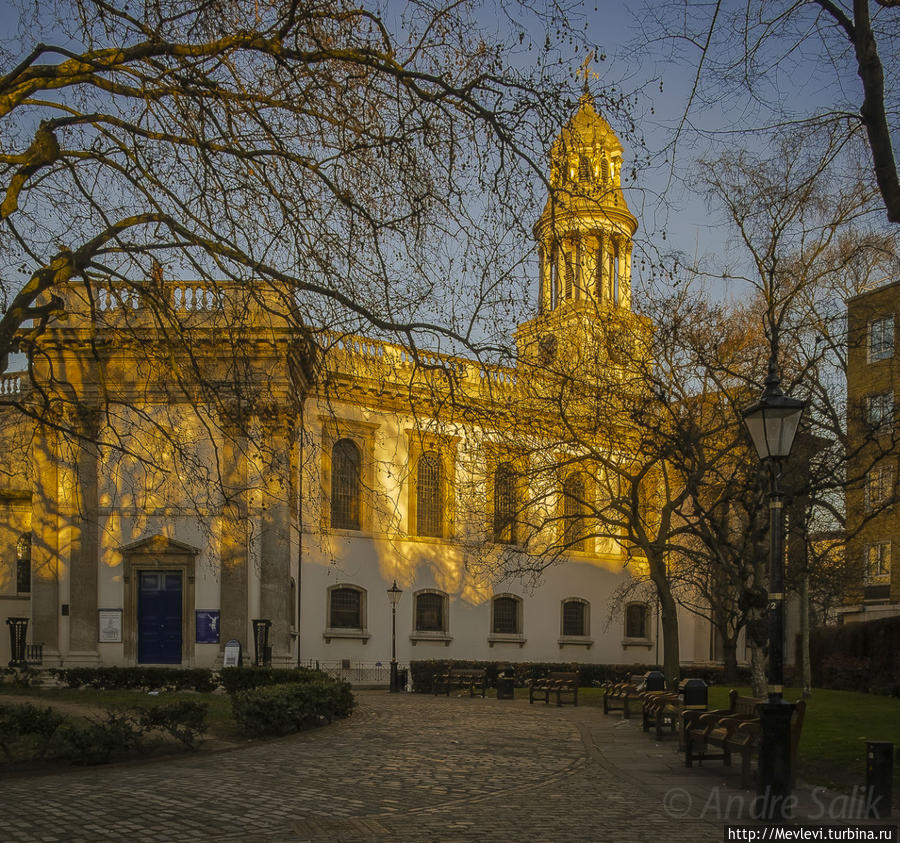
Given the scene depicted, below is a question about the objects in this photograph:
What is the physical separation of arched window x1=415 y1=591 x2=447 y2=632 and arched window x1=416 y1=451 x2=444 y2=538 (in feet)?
8.11

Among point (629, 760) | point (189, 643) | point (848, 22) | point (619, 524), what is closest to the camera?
point (848, 22)

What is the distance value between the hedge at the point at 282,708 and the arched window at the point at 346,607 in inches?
766

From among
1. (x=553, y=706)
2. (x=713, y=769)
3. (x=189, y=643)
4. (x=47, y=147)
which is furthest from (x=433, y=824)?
(x=189, y=643)

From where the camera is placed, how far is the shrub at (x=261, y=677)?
24.5 m

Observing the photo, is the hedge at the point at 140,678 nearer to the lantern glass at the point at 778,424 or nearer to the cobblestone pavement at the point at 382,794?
Answer: the cobblestone pavement at the point at 382,794

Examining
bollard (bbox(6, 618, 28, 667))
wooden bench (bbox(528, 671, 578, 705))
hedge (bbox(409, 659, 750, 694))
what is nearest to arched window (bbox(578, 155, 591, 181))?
wooden bench (bbox(528, 671, 578, 705))

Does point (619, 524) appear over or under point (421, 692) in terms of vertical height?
over

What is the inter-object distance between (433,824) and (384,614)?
104 feet

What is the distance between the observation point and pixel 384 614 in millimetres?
41719

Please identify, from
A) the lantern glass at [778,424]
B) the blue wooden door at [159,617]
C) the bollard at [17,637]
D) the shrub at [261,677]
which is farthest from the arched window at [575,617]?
the lantern glass at [778,424]

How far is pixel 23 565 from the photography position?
4300 centimetres

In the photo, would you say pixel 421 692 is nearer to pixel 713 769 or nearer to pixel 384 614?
pixel 384 614

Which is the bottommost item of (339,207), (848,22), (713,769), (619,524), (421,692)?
(421,692)

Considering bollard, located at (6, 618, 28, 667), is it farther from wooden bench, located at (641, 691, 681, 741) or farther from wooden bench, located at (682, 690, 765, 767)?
wooden bench, located at (682, 690, 765, 767)
